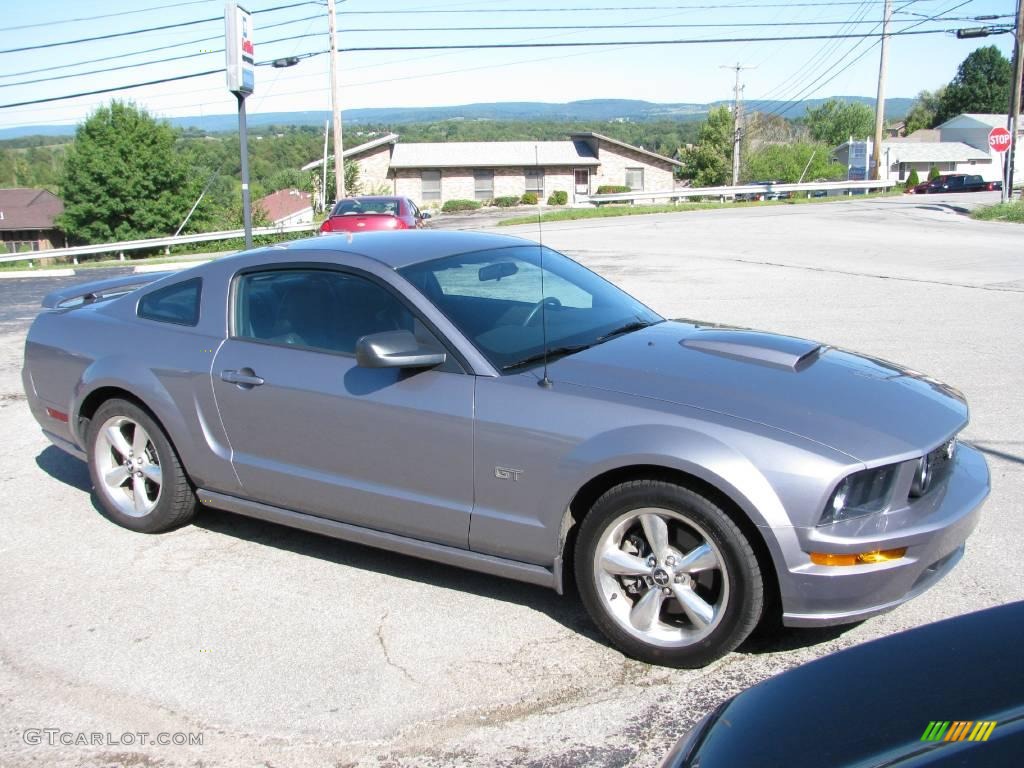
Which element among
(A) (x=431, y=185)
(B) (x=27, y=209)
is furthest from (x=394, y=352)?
(B) (x=27, y=209)

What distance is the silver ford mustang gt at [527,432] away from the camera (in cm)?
348

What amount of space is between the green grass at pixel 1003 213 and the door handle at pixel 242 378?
2812 cm

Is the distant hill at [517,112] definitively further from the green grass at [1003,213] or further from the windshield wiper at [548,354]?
the windshield wiper at [548,354]

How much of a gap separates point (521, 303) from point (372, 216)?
19.2 m

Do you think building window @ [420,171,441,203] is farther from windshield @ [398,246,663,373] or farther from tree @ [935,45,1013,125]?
tree @ [935,45,1013,125]

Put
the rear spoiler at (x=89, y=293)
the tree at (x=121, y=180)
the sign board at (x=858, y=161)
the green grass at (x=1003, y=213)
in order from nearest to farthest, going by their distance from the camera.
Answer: the rear spoiler at (x=89, y=293)
the green grass at (x=1003, y=213)
the tree at (x=121, y=180)
the sign board at (x=858, y=161)

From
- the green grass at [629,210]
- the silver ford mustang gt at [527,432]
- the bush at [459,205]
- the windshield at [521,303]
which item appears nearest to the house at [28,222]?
the bush at [459,205]

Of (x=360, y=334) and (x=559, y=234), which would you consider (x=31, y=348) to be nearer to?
(x=360, y=334)

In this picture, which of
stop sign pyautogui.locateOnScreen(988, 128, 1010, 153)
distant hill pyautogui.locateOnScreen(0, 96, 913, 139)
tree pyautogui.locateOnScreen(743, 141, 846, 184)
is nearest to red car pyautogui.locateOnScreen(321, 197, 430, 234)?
stop sign pyautogui.locateOnScreen(988, 128, 1010, 153)

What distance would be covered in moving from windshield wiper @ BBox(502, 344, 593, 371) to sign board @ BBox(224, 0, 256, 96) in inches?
356

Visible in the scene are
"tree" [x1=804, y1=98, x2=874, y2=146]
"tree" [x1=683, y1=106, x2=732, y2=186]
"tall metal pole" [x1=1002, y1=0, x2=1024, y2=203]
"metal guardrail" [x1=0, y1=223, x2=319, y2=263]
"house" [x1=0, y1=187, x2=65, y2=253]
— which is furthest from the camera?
"tree" [x1=804, y1=98, x2=874, y2=146]

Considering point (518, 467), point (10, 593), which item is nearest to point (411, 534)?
point (518, 467)

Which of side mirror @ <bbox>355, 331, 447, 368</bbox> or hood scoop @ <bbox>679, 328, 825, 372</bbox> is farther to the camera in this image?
hood scoop @ <bbox>679, 328, 825, 372</bbox>

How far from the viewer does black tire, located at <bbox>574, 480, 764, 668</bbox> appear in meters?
3.50
